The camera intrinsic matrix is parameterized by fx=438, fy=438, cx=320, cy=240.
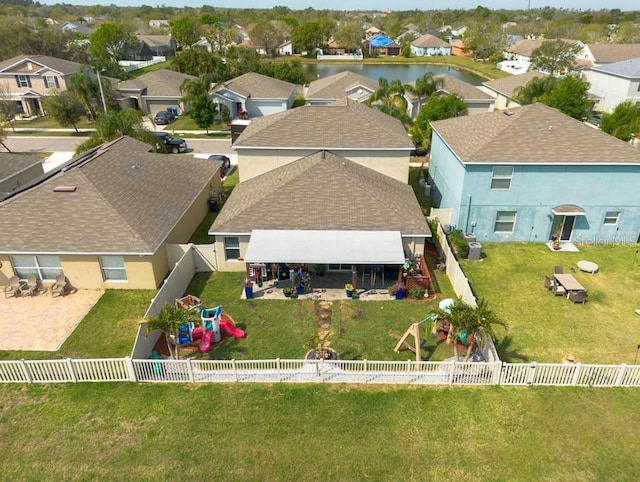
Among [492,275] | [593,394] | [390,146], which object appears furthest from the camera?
[390,146]

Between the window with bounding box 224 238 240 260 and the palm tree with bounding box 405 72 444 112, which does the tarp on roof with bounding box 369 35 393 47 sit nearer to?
the palm tree with bounding box 405 72 444 112

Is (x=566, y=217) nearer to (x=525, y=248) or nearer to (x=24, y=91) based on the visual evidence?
(x=525, y=248)

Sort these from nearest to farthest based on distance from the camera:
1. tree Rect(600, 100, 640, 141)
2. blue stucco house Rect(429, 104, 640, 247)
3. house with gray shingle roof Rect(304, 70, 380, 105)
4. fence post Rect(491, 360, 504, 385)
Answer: fence post Rect(491, 360, 504, 385), blue stucco house Rect(429, 104, 640, 247), tree Rect(600, 100, 640, 141), house with gray shingle roof Rect(304, 70, 380, 105)

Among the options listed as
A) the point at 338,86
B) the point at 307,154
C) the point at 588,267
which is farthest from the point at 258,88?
the point at 588,267

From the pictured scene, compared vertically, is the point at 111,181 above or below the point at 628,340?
above

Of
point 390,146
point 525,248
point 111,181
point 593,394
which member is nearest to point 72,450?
point 111,181

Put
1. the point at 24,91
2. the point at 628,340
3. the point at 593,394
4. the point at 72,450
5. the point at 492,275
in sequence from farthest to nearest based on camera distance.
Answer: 1. the point at 24,91
2. the point at 492,275
3. the point at 628,340
4. the point at 593,394
5. the point at 72,450

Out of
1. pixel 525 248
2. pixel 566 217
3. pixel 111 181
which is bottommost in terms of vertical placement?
pixel 525 248

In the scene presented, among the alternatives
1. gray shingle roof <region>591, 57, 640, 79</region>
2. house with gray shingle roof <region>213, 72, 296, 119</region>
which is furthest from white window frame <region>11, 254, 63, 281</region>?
gray shingle roof <region>591, 57, 640, 79</region>

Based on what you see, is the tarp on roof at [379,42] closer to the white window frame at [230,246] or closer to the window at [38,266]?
the white window frame at [230,246]
